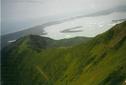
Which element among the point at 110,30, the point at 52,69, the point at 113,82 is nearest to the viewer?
the point at 113,82

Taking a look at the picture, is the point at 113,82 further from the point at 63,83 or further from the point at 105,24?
the point at 105,24

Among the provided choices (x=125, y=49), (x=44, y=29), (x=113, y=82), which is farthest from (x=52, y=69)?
(x=113, y=82)

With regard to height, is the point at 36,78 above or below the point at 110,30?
below

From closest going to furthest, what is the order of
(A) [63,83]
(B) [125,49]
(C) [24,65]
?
(B) [125,49] < (A) [63,83] < (C) [24,65]

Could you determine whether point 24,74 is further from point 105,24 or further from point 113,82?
point 113,82

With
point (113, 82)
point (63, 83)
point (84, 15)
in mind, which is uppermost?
point (84, 15)

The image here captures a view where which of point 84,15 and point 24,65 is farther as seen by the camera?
point 24,65
